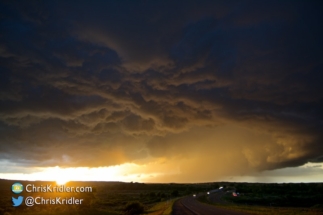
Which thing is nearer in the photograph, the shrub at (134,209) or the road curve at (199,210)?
the road curve at (199,210)

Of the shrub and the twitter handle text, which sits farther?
the shrub

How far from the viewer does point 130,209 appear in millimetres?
65312

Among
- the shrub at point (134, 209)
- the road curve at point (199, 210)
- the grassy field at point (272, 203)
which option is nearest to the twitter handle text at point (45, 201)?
the shrub at point (134, 209)

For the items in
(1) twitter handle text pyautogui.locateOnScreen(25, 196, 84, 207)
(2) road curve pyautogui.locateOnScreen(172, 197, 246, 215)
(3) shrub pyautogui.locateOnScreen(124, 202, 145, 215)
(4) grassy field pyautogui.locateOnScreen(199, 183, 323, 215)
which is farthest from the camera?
(3) shrub pyautogui.locateOnScreen(124, 202, 145, 215)

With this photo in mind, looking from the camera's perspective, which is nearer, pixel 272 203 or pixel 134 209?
pixel 134 209

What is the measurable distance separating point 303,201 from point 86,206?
7329 centimetres

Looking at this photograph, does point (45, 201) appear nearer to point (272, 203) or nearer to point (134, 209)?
point (134, 209)

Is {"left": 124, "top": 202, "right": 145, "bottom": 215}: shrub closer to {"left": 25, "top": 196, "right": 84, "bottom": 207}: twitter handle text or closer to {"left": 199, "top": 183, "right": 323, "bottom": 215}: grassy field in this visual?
{"left": 25, "top": 196, "right": 84, "bottom": 207}: twitter handle text

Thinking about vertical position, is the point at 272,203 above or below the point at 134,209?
below

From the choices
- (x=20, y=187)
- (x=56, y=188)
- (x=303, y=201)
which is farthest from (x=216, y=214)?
(x=303, y=201)

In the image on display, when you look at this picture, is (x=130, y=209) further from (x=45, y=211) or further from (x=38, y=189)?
(x=38, y=189)

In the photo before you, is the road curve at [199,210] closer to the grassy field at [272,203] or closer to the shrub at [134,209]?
the grassy field at [272,203]

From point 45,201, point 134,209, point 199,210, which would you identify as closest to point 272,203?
point 199,210

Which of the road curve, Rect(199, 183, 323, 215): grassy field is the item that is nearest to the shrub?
the road curve
